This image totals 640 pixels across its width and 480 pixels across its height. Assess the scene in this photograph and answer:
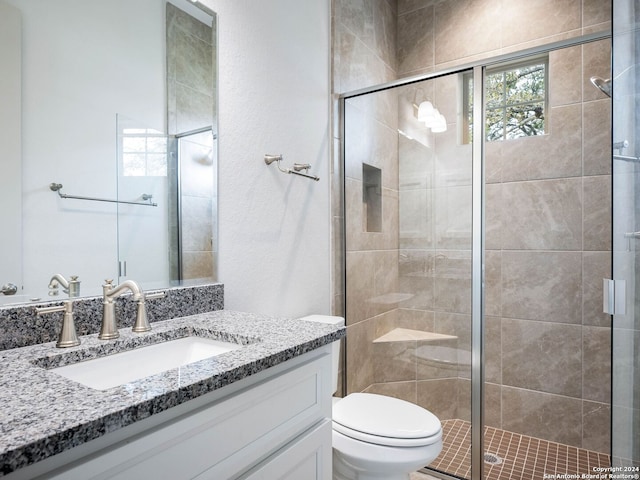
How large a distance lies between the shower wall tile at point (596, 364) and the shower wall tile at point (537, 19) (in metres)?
1.80

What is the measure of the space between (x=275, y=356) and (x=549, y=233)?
2.07 metres

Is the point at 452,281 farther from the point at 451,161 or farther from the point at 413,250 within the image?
the point at 451,161

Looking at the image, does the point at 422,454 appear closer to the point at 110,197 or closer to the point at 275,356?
the point at 275,356

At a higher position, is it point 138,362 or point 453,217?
point 453,217

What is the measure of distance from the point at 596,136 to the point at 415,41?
139 cm

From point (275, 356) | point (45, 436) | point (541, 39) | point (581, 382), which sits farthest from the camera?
point (541, 39)

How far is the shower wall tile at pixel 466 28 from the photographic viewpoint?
99.0 inches

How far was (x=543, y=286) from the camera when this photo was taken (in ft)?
7.59

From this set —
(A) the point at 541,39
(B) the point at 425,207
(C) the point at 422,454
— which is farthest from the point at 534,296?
(A) the point at 541,39

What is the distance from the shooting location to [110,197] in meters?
1.11

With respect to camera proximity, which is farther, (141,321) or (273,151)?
(273,151)

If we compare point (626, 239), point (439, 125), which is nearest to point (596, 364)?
point (626, 239)

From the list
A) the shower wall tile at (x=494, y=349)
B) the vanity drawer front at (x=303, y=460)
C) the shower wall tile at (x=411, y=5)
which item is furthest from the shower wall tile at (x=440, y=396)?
the shower wall tile at (x=411, y=5)

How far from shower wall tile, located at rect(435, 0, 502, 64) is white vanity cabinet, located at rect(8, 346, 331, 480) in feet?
7.94
